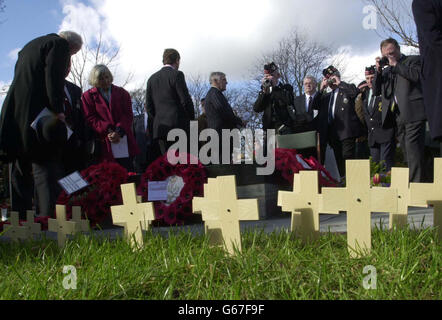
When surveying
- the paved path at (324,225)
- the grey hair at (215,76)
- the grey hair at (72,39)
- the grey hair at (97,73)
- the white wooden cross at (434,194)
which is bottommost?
the paved path at (324,225)

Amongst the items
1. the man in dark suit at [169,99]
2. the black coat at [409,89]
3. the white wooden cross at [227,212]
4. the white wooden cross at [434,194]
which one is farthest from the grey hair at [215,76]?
the white wooden cross at [434,194]

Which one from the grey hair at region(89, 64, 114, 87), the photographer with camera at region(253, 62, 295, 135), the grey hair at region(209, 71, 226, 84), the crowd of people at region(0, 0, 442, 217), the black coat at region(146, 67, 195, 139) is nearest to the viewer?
the crowd of people at region(0, 0, 442, 217)

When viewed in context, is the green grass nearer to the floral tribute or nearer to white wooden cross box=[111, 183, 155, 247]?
white wooden cross box=[111, 183, 155, 247]

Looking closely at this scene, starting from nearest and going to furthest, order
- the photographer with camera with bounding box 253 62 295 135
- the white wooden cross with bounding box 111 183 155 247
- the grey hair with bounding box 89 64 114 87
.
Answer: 1. the white wooden cross with bounding box 111 183 155 247
2. the grey hair with bounding box 89 64 114 87
3. the photographer with camera with bounding box 253 62 295 135

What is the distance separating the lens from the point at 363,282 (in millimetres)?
1578

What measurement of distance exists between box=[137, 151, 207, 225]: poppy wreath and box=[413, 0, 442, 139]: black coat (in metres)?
2.07

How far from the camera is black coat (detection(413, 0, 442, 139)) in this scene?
2916 mm

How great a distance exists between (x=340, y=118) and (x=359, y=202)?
493 centimetres

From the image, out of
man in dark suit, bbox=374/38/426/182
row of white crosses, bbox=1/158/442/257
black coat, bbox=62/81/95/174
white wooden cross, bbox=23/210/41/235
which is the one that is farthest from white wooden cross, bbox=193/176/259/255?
man in dark suit, bbox=374/38/426/182

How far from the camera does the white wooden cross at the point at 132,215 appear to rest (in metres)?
2.43

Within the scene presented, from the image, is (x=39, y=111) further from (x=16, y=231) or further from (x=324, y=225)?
(x=324, y=225)

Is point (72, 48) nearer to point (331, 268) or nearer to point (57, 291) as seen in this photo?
point (57, 291)

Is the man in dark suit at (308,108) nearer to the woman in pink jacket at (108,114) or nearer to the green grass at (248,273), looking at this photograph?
the woman in pink jacket at (108,114)

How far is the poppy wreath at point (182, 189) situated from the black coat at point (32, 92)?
99 centimetres
